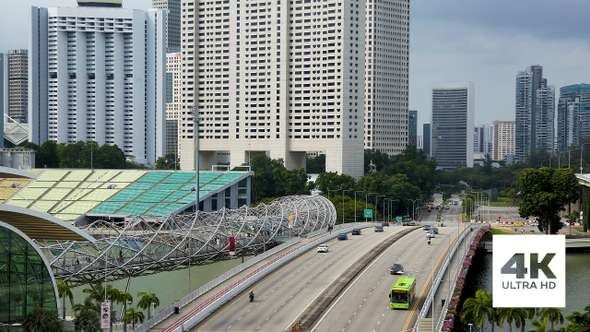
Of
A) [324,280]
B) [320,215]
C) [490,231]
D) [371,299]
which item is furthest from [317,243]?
[490,231]

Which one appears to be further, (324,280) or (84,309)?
(324,280)

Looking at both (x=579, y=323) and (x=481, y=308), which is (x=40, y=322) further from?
(x=579, y=323)

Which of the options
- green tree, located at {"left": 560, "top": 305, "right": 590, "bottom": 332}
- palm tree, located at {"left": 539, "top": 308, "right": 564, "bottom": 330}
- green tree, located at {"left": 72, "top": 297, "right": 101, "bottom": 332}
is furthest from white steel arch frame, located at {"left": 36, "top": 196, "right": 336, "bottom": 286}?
green tree, located at {"left": 560, "top": 305, "right": 590, "bottom": 332}

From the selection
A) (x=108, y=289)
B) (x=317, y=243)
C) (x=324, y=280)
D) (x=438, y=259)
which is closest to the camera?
(x=108, y=289)

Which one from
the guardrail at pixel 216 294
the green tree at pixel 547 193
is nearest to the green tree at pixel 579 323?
the guardrail at pixel 216 294

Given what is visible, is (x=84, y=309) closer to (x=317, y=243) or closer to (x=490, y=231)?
(x=317, y=243)
